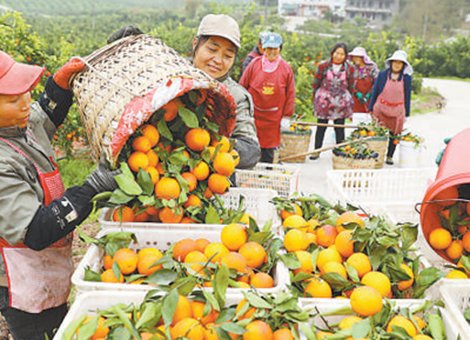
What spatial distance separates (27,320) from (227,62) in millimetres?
1555

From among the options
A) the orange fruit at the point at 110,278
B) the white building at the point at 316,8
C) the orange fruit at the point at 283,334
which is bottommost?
the orange fruit at the point at 283,334

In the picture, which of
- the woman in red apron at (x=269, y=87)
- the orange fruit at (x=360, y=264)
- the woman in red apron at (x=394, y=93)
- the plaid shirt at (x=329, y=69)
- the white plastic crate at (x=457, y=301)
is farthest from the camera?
the plaid shirt at (x=329, y=69)

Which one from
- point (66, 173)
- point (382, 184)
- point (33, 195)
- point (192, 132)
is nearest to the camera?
point (33, 195)

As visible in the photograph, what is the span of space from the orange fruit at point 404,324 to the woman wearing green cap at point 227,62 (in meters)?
1.16

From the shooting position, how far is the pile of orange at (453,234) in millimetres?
1660

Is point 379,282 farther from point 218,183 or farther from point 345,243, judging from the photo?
point 218,183

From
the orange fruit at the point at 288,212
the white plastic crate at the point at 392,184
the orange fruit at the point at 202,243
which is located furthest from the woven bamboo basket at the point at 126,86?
the white plastic crate at the point at 392,184

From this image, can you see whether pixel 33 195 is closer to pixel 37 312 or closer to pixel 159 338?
pixel 37 312

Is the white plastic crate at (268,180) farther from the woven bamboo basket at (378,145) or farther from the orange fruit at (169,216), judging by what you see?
the woven bamboo basket at (378,145)

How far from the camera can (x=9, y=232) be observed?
131cm

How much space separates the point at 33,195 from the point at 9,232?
0.14 meters

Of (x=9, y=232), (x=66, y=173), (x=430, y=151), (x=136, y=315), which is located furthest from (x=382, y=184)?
(x=430, y=151)

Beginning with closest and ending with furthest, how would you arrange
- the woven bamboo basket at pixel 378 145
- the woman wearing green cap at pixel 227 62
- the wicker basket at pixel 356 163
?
the woman wearing green cap at pixel 227 62 → the wicker basket at pixel 356 163 → the woven bamboo basket at pixel 378 145

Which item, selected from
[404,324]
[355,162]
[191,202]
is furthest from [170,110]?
[355,162]
